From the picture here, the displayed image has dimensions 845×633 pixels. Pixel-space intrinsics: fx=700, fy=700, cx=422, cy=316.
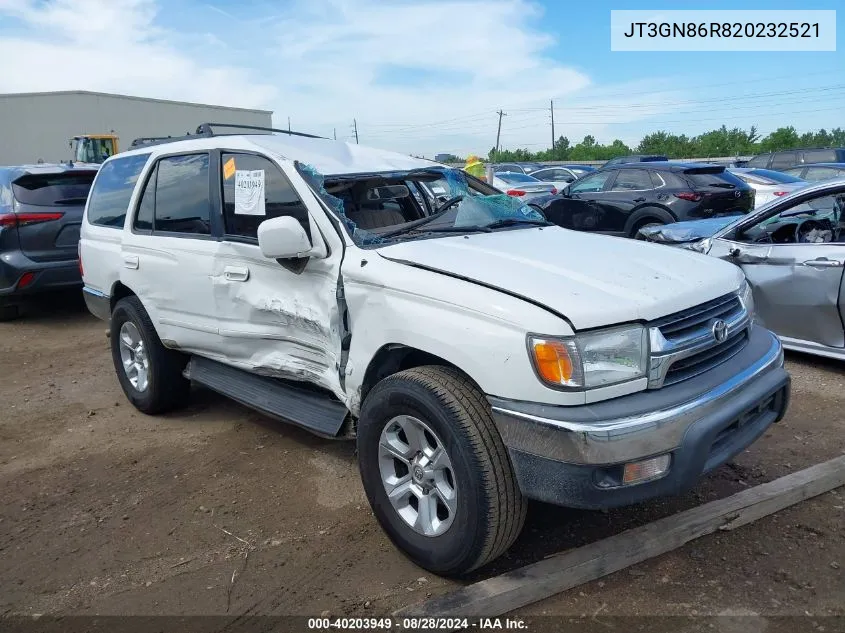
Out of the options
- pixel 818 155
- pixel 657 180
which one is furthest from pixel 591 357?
pixel 818 155

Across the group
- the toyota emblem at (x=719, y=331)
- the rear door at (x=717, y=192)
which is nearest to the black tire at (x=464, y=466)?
the toyota emblem at (x=719, y=331)

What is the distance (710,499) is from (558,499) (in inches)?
55.4

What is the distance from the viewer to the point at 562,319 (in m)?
2.50

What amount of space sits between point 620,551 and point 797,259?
3.28 metres

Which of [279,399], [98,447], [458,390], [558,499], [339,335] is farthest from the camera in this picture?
[98,447]

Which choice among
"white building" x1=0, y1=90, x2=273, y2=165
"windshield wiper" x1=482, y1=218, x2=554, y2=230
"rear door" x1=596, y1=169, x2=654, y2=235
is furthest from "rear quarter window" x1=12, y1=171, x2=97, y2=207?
"white building" x1=0, y1=90, x2=273, y2=165

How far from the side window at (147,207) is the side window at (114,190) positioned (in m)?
0.19

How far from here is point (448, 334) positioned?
2.71 m

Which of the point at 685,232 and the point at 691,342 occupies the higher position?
the point at 685,232

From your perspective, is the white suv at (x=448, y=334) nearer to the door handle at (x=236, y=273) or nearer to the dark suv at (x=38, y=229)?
the door handle at (x=236, y=273)

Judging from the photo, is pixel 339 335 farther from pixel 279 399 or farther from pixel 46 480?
pixel 46 480

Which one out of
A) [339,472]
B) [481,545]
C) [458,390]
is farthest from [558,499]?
[339,472]

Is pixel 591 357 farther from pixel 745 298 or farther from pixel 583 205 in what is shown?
pixel 583 205

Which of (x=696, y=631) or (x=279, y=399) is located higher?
(x=279, y=399)
